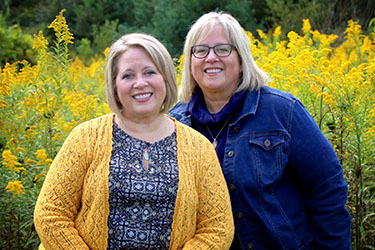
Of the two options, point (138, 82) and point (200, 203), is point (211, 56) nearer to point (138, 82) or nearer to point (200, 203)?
point (138, 82)

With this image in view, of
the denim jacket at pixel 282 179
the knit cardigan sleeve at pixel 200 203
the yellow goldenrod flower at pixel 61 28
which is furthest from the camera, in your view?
the yellow goldenrod flower at pixel 61 28

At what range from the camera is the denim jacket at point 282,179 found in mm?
2287

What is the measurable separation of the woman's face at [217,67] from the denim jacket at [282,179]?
0.20m

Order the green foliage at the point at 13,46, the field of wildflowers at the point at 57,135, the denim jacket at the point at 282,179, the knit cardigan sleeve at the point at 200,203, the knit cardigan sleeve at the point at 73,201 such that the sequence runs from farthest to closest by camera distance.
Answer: the green foliage at the point at 13,46 → the field of wildflowers at the point at 57,135 → the denim jacket at the point at 282,179 → the knit cardigan sleeve at the point at 200,203 → the knit cardigan sleeve at the point at 73,201

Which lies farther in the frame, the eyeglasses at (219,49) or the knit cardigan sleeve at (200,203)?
the eyeglasses at (219,49)

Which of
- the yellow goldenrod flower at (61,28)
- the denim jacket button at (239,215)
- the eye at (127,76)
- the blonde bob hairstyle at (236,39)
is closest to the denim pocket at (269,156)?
the denim jacket button at (239,215)

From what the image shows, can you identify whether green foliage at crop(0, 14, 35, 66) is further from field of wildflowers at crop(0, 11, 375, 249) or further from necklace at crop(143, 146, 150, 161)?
necklace at crop(143, 146, 150, 161)

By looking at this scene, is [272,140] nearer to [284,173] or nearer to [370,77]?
[284,173]

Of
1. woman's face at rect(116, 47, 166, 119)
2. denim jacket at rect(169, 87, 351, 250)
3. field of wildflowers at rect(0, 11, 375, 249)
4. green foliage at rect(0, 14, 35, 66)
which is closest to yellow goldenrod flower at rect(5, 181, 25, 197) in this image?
field of wildflowers at rect(0, 11, 375, 249)

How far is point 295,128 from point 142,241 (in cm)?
99

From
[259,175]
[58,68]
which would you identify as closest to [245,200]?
[259,175]

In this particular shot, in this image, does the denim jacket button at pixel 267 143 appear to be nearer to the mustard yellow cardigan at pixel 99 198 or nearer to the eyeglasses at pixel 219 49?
the mustard yellow cardigan at pixel 99 198

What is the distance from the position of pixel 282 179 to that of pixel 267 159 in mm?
147

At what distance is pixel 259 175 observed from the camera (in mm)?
2289
